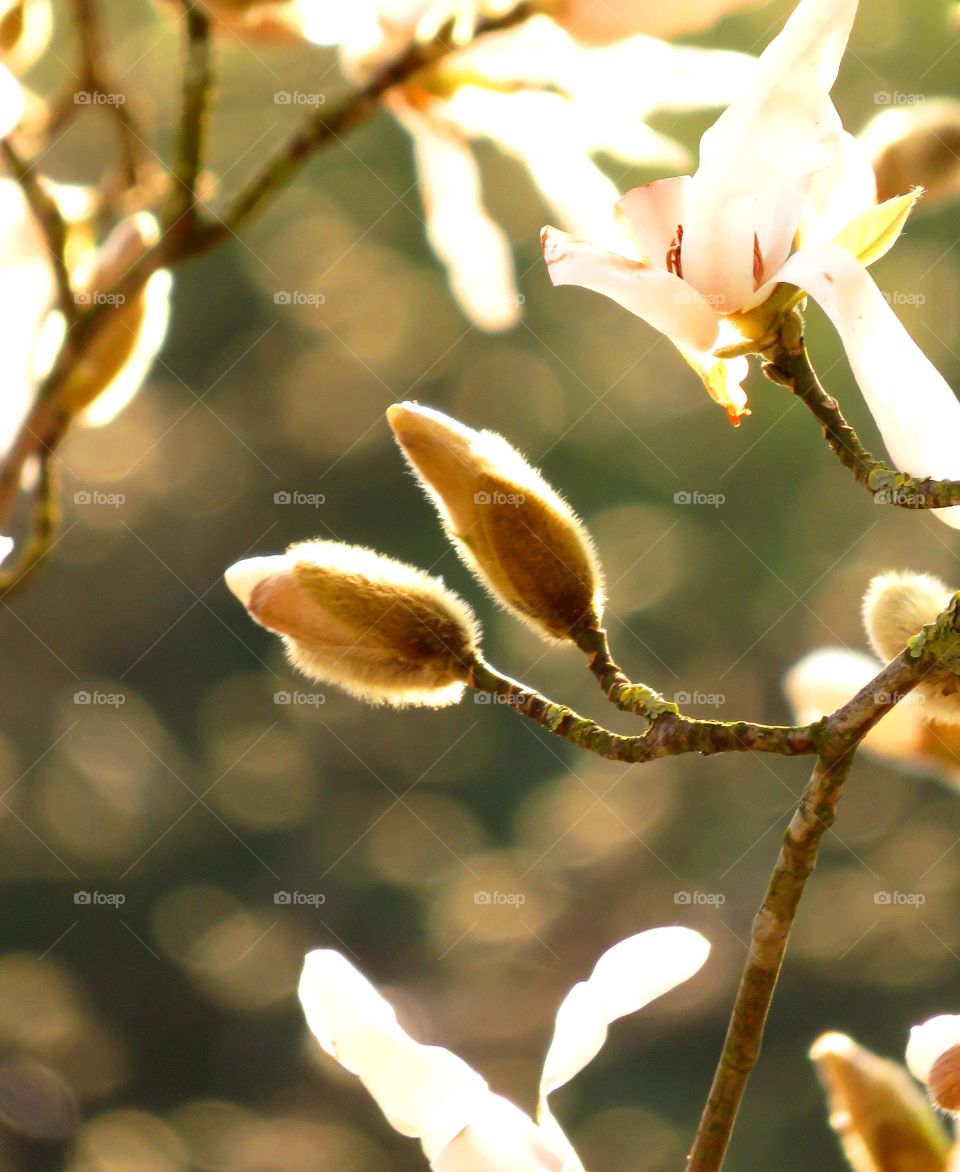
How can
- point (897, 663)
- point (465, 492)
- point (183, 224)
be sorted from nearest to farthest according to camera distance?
point (897, 663)
point (465, 492)
point (183, 224)

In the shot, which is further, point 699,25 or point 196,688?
point 196,688

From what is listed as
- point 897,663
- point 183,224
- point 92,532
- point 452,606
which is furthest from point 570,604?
point 92,532

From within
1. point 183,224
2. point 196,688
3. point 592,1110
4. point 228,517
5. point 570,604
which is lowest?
point 592,1110

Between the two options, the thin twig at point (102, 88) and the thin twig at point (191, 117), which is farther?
the thin twig at point (102, 88)

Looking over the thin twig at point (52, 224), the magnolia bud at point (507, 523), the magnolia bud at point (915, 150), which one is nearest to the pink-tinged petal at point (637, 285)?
the magnolia bud at point (507, 523)

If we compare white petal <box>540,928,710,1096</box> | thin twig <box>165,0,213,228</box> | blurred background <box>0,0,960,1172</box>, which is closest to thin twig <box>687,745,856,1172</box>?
white petal <box>540,928,710,1096</box>

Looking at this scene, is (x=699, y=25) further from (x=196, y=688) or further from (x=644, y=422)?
(x=196, y=688)

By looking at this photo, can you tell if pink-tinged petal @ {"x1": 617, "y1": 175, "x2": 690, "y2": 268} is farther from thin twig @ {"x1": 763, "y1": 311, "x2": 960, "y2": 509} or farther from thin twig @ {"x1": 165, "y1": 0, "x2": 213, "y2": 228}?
thin twig @ {"x1": 165, "y1": 0, "x2": 213, "y2": 228}

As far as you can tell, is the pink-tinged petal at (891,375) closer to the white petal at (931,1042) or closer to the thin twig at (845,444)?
the thin twig at (845,444)
